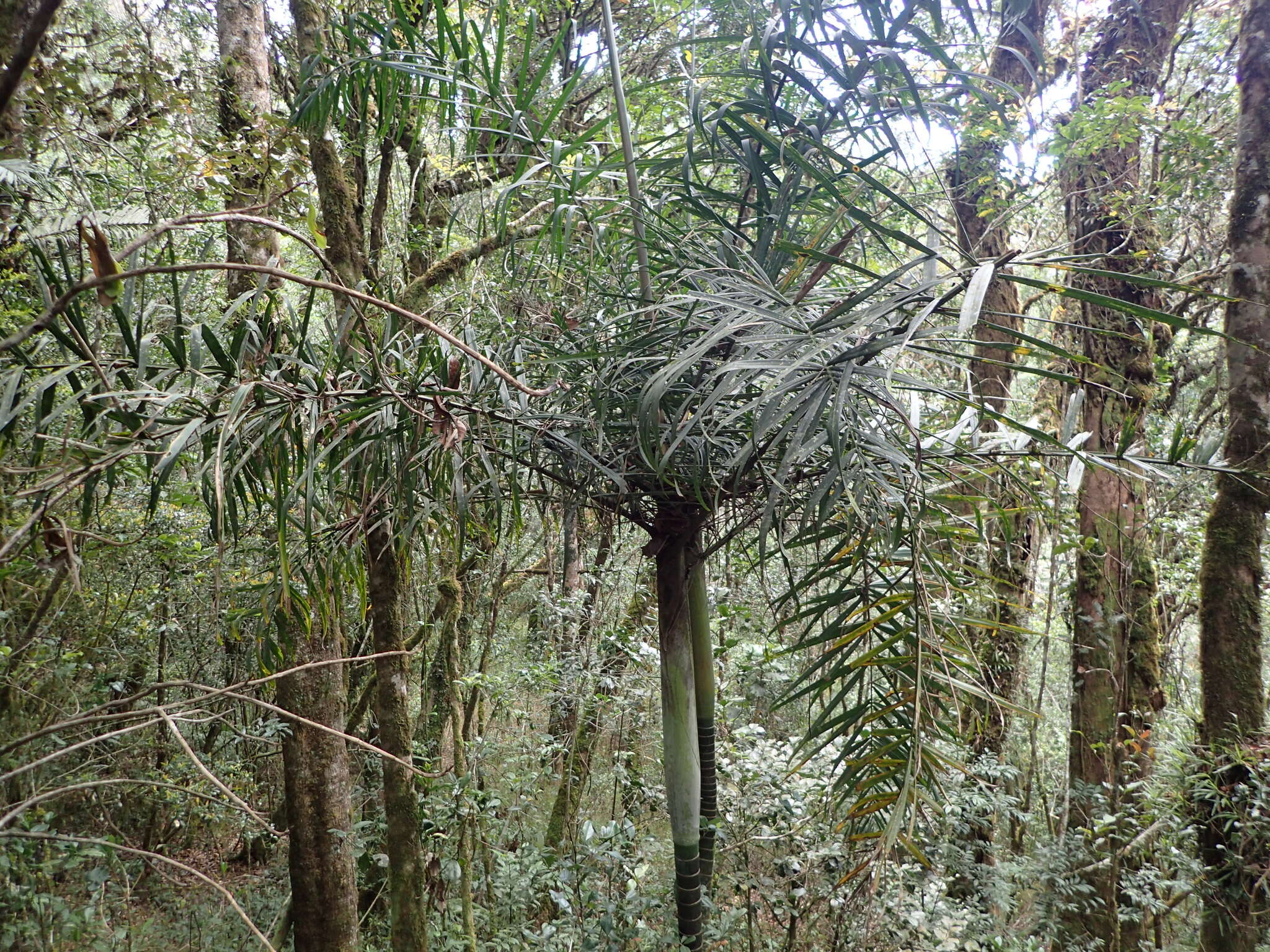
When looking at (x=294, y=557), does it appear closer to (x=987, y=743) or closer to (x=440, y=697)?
(x=440, y=697)

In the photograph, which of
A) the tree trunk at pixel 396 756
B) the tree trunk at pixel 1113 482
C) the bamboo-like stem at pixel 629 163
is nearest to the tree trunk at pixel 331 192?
the tree trunk at pixel 396 756

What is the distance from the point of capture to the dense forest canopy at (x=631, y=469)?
1.27 m

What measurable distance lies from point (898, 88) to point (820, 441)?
0.81 meters

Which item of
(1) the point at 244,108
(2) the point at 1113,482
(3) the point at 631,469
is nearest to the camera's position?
(3) the point at 631,469

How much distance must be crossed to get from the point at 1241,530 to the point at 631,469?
2328 mm

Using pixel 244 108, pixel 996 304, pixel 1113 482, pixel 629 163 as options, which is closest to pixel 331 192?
pixel 244 108

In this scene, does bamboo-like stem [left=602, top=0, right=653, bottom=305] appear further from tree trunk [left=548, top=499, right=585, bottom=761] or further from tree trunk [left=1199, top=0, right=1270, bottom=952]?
Answer: tree trunk [left=548, top=499, right=585, bottom=761]

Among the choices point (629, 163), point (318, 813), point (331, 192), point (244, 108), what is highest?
point (244, 108)

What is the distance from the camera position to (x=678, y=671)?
164 centimetres

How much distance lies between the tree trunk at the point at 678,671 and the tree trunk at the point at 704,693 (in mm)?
35

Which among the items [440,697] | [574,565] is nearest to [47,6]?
[440,697]

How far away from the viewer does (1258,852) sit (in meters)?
2.43

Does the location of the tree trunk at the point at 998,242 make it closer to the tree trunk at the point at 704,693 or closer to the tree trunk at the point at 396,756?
the tree trunk at the point at 704,693

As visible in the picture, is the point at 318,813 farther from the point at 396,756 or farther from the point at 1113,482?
the point at 1113,482
